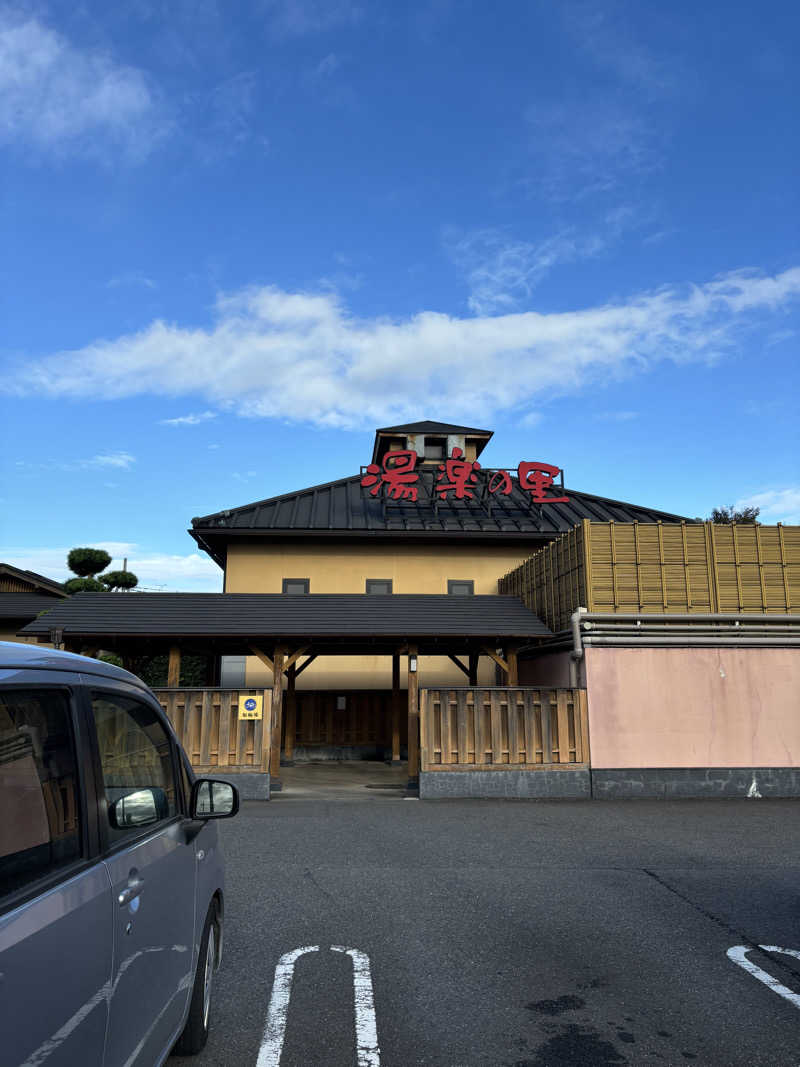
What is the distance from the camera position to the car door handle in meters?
2.45

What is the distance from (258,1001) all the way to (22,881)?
3.13 meters

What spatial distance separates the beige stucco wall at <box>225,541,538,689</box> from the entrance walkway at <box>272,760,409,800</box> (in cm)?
254

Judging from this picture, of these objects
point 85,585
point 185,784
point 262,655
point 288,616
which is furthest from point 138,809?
point 85,585

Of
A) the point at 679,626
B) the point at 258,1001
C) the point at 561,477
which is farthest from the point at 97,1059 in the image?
the point at 561,477

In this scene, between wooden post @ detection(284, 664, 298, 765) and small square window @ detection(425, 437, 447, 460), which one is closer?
wooden post @ detection(284, 664, 298, 765)

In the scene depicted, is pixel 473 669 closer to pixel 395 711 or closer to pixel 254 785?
pixel 395 711

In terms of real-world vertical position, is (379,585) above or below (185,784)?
above

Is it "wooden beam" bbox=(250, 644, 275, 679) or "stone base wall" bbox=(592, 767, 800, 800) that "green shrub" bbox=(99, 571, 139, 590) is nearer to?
"wooden beam" bbox=(250, 644, 275, 679)

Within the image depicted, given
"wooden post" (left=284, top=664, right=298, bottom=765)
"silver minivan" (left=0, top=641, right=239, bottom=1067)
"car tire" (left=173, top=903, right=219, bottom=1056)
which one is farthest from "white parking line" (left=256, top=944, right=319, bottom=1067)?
"wooden post" (left=284, top=664, right=298, bottom=765)

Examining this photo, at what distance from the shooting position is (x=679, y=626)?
14.0 m

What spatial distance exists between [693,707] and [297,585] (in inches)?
446

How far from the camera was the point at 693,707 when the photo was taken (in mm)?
13664

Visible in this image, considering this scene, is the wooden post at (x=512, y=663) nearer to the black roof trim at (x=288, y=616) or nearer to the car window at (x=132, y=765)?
the black roof trim at (x=288, y=616)

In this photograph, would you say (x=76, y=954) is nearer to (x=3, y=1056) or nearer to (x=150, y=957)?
(x=3, y=1056)
